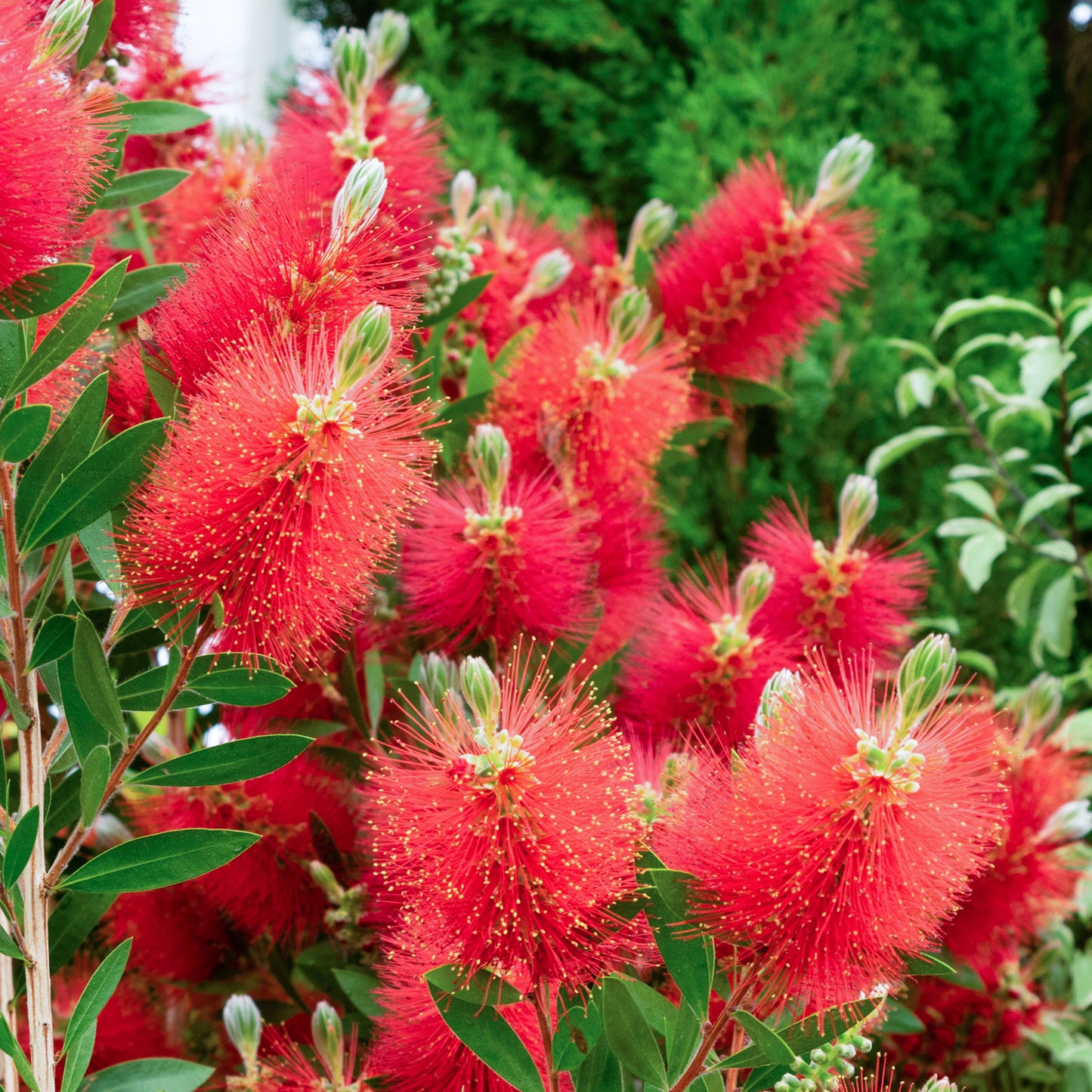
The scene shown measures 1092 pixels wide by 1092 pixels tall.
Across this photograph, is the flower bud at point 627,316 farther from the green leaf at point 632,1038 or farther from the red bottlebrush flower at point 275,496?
the green leaf at point 632,1038

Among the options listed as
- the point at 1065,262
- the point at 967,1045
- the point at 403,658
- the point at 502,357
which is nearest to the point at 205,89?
the point at 502,357

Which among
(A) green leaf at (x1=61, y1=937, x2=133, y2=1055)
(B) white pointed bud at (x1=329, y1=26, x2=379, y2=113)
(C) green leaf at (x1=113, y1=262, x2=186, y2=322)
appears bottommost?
(A) green leaf at (x1=61, y1=937, x2=133, y2=1055)

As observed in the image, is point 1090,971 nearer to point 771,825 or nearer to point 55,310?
point 771,825

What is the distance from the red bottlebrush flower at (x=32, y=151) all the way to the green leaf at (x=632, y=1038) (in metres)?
0.33

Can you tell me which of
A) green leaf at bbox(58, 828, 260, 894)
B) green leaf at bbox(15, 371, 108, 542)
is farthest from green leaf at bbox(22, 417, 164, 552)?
green leaf at bbox(58, 828, 260, 894)

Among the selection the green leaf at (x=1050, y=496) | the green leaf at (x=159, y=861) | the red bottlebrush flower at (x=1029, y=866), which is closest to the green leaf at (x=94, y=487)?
the green leaf at (x=159, y=861)

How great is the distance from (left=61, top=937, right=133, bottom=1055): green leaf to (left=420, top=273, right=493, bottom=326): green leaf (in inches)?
15.0

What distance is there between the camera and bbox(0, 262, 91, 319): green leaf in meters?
0.43

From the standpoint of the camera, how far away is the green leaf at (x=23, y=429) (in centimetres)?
41

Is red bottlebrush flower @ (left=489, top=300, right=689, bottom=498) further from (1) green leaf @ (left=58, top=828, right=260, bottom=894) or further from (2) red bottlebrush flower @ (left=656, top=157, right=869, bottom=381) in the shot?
(1) green leaf @ (left=58, top=828, right=260, bottom=894)

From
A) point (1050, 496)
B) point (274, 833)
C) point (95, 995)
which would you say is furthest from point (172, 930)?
point (1050, 496)

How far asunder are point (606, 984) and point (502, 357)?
0.39 metres

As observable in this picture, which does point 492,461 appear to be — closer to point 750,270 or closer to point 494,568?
point 494,568

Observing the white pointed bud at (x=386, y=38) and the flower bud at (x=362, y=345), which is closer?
the flower bud at (x=362, y=345)
